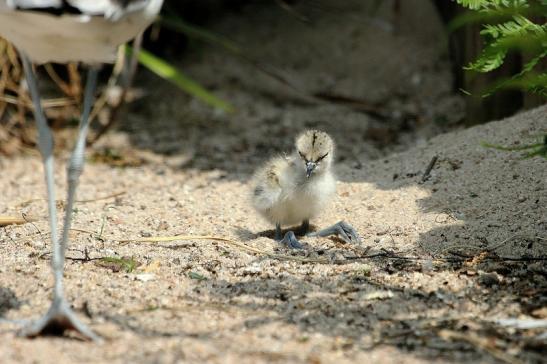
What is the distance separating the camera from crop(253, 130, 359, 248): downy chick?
161 inches

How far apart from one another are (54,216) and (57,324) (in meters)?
0.44

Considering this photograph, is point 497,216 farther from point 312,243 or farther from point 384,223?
point 312,243

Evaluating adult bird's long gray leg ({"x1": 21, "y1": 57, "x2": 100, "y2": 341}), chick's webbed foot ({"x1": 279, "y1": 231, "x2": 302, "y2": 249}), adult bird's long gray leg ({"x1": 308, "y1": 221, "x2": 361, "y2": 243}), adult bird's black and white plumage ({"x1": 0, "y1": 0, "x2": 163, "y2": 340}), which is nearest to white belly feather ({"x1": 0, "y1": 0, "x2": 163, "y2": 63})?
adult bird's black and white plumage ({"x1": 0, "y1": 0, "x2": 163, "y2": 340})

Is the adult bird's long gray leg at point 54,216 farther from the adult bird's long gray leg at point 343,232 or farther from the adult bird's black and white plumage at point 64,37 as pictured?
the adult bird's long gray leg at point 343,232

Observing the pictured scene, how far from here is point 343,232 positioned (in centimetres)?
390

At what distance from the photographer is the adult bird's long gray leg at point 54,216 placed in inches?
108

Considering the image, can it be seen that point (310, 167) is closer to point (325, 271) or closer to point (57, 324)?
point (325, 271)

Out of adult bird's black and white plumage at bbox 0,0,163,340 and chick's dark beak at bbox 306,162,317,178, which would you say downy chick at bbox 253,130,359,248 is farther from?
adult bird's black and white plumage at bbox 0,0,163,340

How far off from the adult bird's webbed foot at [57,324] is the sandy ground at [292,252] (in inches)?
1.9

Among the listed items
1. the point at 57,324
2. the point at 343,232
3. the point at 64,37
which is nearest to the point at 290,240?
the point at 343,232

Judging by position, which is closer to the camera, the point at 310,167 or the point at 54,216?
the point at 54,216

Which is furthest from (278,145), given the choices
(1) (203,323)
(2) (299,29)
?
(1) (203,323)

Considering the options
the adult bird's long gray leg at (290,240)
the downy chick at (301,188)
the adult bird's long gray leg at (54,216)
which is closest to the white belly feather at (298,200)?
the downy chick at (301,188)

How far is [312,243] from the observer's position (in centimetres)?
397
